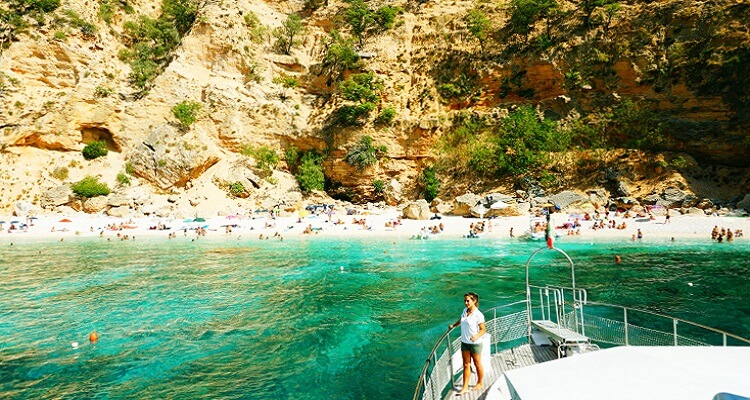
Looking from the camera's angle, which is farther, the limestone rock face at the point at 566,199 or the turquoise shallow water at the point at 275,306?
the limestone rock face at the point at 566,199

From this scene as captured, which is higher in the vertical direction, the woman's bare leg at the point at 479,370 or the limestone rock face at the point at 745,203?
the limestone rock face at the point at 745,203

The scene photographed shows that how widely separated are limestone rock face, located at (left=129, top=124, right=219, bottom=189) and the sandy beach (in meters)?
7.05

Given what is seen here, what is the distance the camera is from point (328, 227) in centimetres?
3447

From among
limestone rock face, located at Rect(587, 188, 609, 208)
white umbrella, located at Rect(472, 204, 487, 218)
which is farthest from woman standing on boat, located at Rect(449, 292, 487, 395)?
limestone rock face, located at Rect(587, 188, 609, 208)

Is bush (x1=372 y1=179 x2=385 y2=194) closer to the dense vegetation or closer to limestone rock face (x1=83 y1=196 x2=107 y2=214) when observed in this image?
limestone rock face (x1=83 y1=196 x2=107 y2=214)

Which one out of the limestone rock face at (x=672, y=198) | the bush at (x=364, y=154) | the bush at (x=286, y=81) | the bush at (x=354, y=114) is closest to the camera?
the limestone rock face at (x=672, y=198)

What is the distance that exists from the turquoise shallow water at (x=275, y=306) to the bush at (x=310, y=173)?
20.1 metres

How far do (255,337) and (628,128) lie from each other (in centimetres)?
4171

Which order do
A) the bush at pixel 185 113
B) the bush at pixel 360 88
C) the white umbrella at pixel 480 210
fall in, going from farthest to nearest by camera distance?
the bush at pixel 360 88 < the bush at pixel 185 113 < the white umbrella at pixel 480 210

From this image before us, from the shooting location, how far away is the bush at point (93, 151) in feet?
134

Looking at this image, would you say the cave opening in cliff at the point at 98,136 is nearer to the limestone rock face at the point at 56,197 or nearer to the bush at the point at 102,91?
the bush at the point at 102,91

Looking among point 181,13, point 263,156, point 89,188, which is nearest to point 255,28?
point 181,13

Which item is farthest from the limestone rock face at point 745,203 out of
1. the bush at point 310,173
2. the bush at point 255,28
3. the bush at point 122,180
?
the bush at point 122,180

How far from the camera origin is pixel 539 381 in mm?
3373
